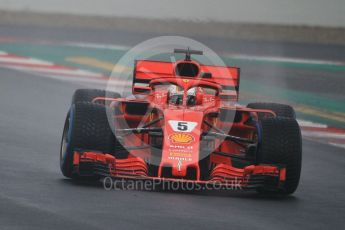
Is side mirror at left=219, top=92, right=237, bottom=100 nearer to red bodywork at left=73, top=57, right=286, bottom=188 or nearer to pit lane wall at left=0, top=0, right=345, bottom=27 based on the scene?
red bodywork at left=73, top=57, right=286, bottom=188

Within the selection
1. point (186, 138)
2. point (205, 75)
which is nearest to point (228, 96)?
point (205, 75)

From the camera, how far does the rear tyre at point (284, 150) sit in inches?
438

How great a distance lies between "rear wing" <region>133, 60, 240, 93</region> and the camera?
528 inches

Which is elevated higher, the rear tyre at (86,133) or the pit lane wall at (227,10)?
the pit lane wall at (227,10)

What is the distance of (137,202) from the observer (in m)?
10.2

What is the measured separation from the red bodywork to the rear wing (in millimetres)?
244

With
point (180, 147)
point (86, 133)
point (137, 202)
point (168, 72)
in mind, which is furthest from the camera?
point (168, 72)

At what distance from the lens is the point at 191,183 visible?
11.6 m

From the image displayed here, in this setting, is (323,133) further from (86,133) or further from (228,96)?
(86,133)

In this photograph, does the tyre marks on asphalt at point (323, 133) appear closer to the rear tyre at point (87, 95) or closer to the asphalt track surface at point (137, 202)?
the asphalt track surface at point (137, 202)

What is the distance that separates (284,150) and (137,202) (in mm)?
1787

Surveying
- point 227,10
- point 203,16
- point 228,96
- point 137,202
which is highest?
point 227,10

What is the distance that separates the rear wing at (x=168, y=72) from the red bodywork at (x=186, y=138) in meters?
0.24

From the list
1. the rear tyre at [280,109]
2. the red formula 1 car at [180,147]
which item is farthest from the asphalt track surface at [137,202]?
the rear tyre at [280,109]
